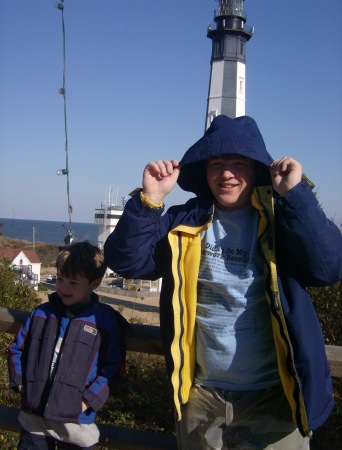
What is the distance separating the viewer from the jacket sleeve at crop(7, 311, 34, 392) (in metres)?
Answer: 2.49

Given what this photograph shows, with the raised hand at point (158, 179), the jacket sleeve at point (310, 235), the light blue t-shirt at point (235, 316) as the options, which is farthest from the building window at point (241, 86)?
the jacket sleeve at point (310, 235)

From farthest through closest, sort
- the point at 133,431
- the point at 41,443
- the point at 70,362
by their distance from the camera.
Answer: the point at 133,431 < the point at 41,443 < the point at 70,362

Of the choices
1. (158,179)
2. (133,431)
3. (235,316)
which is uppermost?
(158,179)

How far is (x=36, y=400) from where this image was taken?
7.94 ft

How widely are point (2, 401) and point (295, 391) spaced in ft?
11.5

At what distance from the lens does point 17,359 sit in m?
2.53

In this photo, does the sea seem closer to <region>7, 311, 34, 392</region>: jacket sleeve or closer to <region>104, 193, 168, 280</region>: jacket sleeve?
<region>7, 311, 34, 392</region>: jacket sleeve

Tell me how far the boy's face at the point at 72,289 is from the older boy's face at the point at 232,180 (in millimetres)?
828

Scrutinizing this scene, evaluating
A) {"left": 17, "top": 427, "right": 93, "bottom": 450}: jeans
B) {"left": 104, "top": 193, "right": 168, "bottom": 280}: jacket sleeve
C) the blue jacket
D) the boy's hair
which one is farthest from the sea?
{"left": 17, "top": 427, "right": 93, "bottom": 450}: jeans

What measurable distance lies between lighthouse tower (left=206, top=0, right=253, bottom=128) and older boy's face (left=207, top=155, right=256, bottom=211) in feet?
88.8

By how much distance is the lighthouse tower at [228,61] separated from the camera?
28859 mm

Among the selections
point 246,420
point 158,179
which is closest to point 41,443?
point 246,420

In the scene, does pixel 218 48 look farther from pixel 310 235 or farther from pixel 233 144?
pixel 310 235

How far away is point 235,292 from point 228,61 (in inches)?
1139
